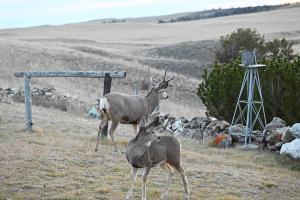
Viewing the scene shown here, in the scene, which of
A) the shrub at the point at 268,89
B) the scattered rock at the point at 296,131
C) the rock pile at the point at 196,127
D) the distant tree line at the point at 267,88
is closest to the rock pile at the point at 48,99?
the rock pile at the point at 196,127

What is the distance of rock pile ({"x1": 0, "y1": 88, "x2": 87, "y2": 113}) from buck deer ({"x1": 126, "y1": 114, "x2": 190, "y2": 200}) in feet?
47.9

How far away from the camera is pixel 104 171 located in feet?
37.6

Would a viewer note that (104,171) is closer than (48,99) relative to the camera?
Yes

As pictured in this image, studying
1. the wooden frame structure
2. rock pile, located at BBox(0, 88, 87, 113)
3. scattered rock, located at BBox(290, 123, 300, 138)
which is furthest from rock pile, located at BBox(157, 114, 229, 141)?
rock pile, located at BBox(0, 88, 87, 113)

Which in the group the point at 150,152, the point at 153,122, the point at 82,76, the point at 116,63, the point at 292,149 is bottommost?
the point at 116,63

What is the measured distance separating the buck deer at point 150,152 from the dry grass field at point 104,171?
538mm

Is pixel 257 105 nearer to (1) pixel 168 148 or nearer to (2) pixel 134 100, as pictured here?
(2) pixel 134 100

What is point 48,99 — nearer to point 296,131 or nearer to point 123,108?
point 123,108

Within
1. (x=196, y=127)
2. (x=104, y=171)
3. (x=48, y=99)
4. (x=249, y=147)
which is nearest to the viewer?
(x=104, y=171)

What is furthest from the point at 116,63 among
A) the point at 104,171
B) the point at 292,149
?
the point at 104,171

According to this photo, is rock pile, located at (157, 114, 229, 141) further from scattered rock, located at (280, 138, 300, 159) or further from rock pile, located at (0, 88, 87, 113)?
rock pile, located at (0, 88, 87, 113)

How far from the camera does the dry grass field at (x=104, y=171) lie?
1001 cm

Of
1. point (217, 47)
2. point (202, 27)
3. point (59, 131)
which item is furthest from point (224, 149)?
point (202, 27)

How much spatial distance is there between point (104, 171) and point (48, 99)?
15114 mm
